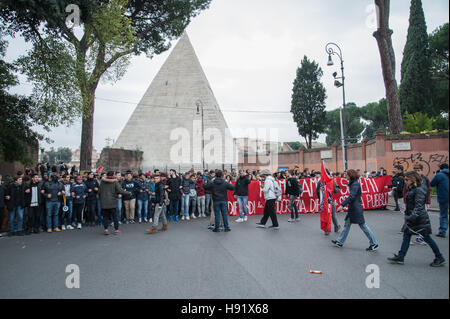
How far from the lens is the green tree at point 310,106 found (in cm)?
4253

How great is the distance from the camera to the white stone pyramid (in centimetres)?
3478

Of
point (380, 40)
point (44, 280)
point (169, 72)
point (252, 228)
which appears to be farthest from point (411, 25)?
point (169, 72)

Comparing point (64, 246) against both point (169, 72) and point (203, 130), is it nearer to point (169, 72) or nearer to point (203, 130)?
point (203, 130)

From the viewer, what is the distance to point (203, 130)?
36.2m

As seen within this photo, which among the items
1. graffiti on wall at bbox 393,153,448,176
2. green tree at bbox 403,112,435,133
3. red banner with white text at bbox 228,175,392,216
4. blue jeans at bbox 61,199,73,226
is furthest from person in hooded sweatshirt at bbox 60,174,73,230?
green tree at bbox 403,112,435,133

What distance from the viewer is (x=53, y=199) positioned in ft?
31.1

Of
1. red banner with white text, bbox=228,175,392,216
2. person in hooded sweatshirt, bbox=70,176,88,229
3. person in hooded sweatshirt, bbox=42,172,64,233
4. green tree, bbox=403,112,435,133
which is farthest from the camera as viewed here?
green tree, bbox=403,112,435,133

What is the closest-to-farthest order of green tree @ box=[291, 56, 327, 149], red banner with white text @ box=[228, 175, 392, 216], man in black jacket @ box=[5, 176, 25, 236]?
man in black jacket @ box=[5, 176, 25, 236] < red banner with white text @ box=[228, 175, 392, 216] < green tree @ box=[291, 56, 327, 149]

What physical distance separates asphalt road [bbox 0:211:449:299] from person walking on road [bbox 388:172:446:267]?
0.51 ft

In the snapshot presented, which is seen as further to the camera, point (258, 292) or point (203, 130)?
point (203, 130)

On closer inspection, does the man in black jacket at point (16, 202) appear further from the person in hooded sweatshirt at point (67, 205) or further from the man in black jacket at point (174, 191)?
the man in black jacket at point (174, 191)
